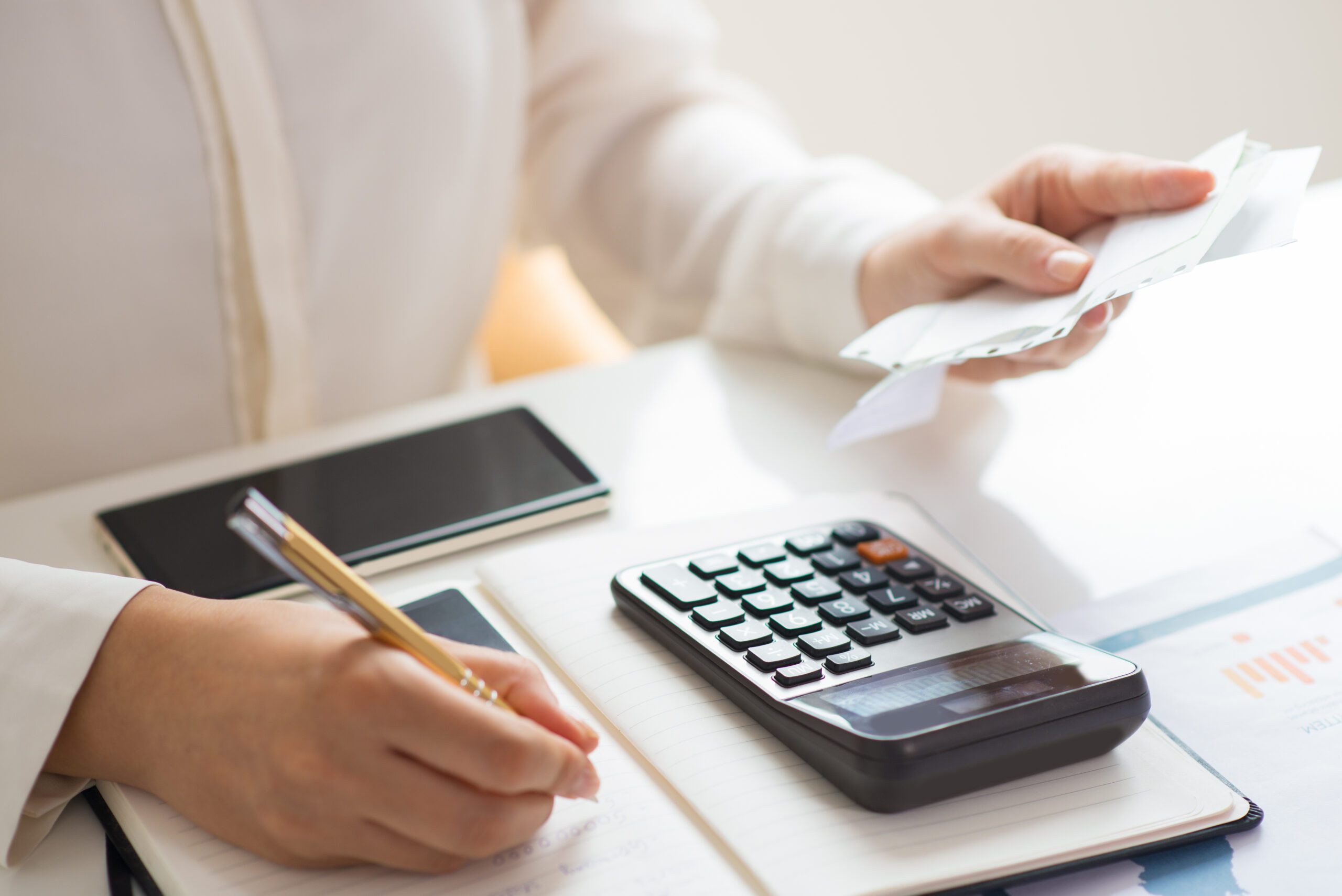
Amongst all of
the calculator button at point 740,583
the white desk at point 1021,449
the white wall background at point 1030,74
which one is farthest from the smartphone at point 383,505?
the white wall background at point 1030,74

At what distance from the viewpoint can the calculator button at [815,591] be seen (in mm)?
351

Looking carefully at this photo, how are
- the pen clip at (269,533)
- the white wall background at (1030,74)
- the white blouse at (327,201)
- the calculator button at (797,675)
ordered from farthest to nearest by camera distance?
the white wall background at (1030,74)
the white blouse at (327,201)
the calculator button at (797,675)
the pen clip at (269,533)

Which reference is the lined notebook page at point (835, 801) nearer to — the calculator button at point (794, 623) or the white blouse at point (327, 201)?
the calculator button at point (794, 623)

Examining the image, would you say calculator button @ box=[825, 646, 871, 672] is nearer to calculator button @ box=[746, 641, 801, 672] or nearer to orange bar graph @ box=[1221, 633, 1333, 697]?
calculator button @ box=[746, 641, 801, 672]

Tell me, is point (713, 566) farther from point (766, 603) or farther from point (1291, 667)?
point (1291, 667)

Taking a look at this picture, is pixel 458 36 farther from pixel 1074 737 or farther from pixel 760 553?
pixel 1074 737

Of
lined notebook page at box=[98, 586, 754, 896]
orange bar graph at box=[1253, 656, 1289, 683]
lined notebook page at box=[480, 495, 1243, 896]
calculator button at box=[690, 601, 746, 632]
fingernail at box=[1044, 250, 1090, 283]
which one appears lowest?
lined notebook page at box=[98, 586, 754, 896]

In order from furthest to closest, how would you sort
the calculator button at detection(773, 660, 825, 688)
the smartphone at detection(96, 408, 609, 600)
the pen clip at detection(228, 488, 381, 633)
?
the smartphone at detection(96, 408, 609, 600)
the calculator button at detection(773, 660, 825, 688)
the pen clip at detection(228, 488, 381, 633)

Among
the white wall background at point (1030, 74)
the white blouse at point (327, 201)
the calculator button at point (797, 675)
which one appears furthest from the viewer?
the white wall background at point (1030, 74)

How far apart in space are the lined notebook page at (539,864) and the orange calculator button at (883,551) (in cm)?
12

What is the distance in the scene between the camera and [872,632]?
33 centimetres

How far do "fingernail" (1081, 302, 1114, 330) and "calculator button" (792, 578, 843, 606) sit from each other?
0.53 feet

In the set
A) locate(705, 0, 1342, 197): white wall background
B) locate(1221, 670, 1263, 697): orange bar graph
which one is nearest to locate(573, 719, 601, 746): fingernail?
locate(1221, 670, 1263, 697): orange bar graph

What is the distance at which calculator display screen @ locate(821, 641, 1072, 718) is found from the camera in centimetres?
30
